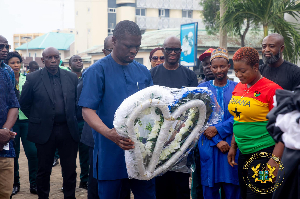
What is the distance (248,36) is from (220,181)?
23622mm

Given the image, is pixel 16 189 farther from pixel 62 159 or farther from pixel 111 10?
pixel 111 10

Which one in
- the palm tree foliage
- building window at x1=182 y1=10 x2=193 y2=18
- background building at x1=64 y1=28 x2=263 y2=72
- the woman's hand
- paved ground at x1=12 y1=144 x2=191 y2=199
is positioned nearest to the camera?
the woman's hand

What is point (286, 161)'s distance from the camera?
2.17 meters

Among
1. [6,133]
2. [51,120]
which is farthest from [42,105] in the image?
[6,133]

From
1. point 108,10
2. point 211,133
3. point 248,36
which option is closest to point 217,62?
point 211,133

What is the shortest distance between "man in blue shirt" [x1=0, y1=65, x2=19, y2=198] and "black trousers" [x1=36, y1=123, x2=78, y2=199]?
2.88 ft

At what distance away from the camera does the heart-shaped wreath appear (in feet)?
8.86

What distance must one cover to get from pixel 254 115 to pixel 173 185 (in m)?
1.71

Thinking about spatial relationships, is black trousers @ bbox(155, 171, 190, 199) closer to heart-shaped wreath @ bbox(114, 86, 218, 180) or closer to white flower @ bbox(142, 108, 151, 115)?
heart-shaped wreath @ bbox(114, 86, 218, 180)

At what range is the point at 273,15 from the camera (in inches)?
407

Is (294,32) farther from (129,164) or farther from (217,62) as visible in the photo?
(129,164)

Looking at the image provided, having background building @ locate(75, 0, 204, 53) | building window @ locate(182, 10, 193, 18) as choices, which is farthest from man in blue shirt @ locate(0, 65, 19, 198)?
building window @ locate(182, 10, 193, 18)

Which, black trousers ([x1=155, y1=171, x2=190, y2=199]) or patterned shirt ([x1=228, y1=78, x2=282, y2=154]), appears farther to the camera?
black trousers ([x1=155, y1=171, x2=190, y2=199])

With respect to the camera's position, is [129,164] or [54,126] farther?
[54,126]
